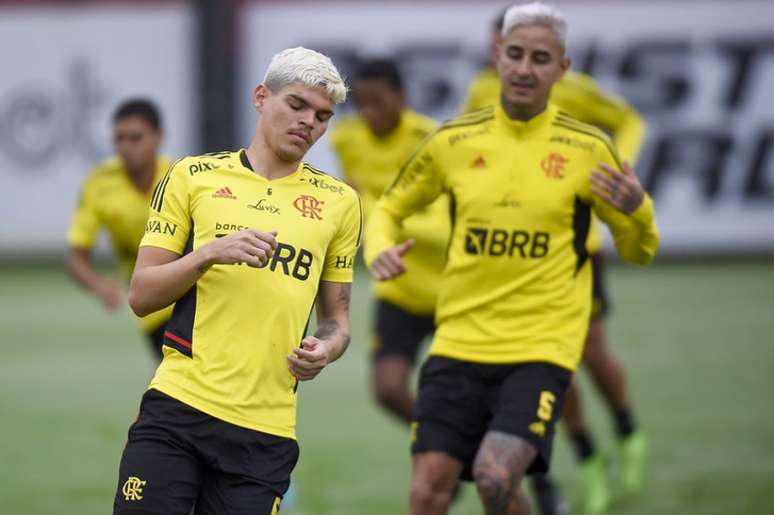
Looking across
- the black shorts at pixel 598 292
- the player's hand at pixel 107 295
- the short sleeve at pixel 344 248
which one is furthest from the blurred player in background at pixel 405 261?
the short sleeve at pixel 344 248

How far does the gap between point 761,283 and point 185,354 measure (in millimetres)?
13756

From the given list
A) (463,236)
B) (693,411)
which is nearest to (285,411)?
(463,236)

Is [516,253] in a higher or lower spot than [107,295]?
higher

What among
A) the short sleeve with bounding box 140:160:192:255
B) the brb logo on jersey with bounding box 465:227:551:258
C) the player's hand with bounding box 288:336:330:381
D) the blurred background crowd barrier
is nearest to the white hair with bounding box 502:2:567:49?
the brb logo on jersey with bounding box 465:227:551:258

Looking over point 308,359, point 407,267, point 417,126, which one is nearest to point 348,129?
point 417,126

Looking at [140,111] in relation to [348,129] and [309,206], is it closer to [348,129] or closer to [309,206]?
[348,129]

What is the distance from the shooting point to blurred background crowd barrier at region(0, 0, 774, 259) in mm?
20094

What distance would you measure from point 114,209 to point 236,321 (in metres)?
4.13

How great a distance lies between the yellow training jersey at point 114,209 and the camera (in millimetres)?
8805

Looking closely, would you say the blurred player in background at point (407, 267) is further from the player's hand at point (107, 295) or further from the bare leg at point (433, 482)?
the bare leg at point (433, 482)

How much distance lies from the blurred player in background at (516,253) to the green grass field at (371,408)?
2227mm

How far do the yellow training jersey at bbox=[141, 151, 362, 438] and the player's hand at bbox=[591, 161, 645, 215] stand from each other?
1497 millimetres

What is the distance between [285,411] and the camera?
498 cm

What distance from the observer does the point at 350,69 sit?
67.8 ft
